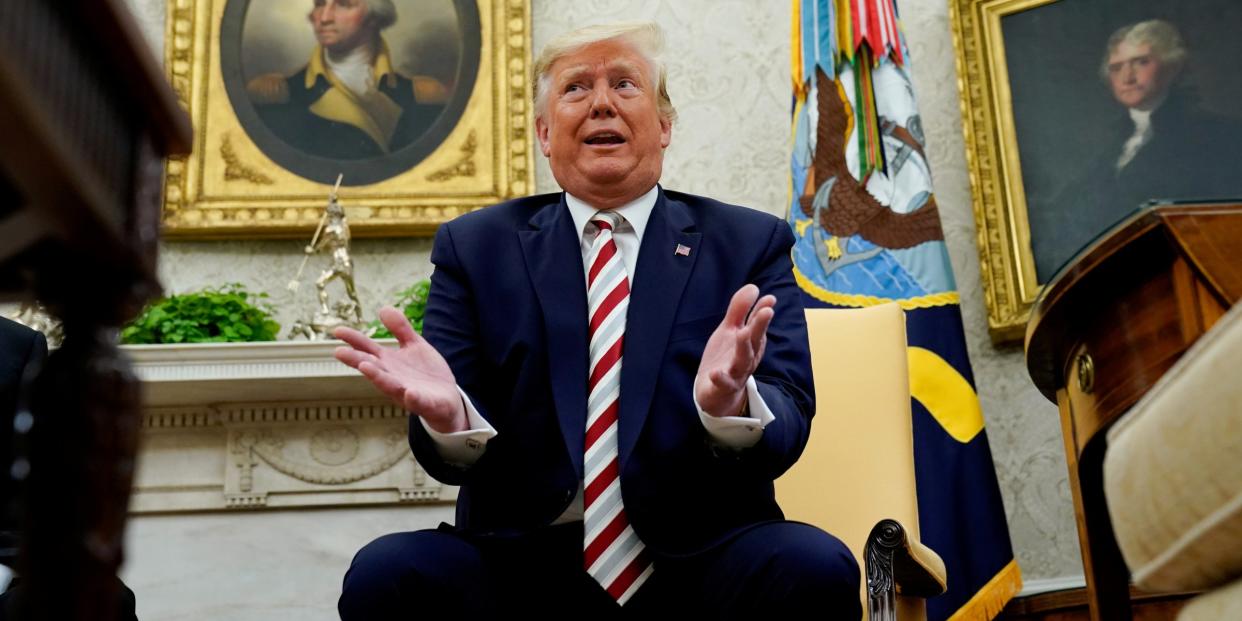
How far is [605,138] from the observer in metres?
2.46

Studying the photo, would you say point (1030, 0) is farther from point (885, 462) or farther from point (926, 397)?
point (885, 462)

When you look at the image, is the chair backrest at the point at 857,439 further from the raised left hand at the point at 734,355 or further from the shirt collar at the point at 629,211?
the raised left hand at the point at 734,355

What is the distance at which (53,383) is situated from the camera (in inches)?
34.5

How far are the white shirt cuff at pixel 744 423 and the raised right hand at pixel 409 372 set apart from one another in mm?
381

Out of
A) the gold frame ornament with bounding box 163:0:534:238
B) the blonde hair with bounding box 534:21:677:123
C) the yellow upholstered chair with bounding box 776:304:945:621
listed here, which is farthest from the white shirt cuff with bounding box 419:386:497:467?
Answer: the gold frame ornament with bounding box 163:0:534:238

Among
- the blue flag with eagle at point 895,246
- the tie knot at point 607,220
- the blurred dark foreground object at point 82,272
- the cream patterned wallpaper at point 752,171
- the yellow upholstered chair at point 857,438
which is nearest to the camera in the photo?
the blurred dark foreground object at point 82,272

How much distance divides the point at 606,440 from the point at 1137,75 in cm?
299

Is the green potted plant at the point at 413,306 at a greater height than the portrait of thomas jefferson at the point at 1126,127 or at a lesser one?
lesser

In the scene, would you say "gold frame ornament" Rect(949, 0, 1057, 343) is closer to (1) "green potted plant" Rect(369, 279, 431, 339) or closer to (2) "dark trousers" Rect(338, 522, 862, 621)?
(1) "green potted plant" Rect(369, 279, 431, 339)

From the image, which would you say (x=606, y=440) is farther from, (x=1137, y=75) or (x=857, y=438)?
(x=1137, y=75)

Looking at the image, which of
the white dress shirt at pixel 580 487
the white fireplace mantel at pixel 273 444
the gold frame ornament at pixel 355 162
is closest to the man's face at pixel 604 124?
the white dress shirt at pixel 580 487

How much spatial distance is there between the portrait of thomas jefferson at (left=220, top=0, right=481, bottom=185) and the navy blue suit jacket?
231cm

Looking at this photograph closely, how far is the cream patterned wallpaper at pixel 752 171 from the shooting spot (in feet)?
14.2

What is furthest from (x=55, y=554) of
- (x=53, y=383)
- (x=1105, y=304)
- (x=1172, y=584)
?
(x=1105, y=304)
